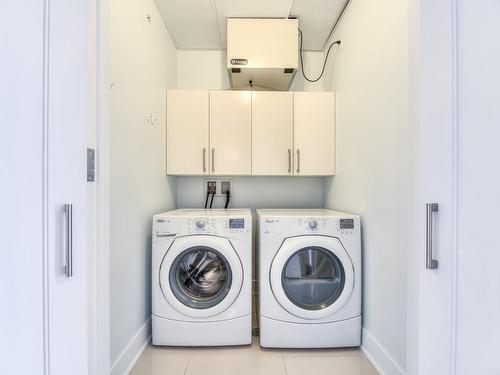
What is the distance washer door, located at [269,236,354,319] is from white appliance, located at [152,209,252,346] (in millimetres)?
229

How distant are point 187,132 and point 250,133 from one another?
55 cm

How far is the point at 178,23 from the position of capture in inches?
85.1

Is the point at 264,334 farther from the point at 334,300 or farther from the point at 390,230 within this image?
the point at 390,230

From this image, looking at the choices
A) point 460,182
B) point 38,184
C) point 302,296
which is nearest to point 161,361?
point 302,296

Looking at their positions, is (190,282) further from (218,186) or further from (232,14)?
(232,14)

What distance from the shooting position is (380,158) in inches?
57.2

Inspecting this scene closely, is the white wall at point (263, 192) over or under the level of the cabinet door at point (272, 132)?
under

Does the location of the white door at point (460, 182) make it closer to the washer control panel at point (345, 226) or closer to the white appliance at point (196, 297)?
the washer control panel at point (345, 226)

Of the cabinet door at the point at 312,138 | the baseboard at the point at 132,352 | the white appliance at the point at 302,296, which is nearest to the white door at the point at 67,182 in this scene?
the baseboard at the point at 132,352

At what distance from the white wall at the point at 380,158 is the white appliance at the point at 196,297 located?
2.55ft

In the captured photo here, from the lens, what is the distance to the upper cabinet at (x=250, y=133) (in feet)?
7.35

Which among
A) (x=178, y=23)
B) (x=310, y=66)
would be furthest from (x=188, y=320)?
(x=310, y=66)

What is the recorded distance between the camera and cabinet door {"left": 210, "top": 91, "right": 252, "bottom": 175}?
2248 millimetres

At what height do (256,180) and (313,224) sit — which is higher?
(256,180)
